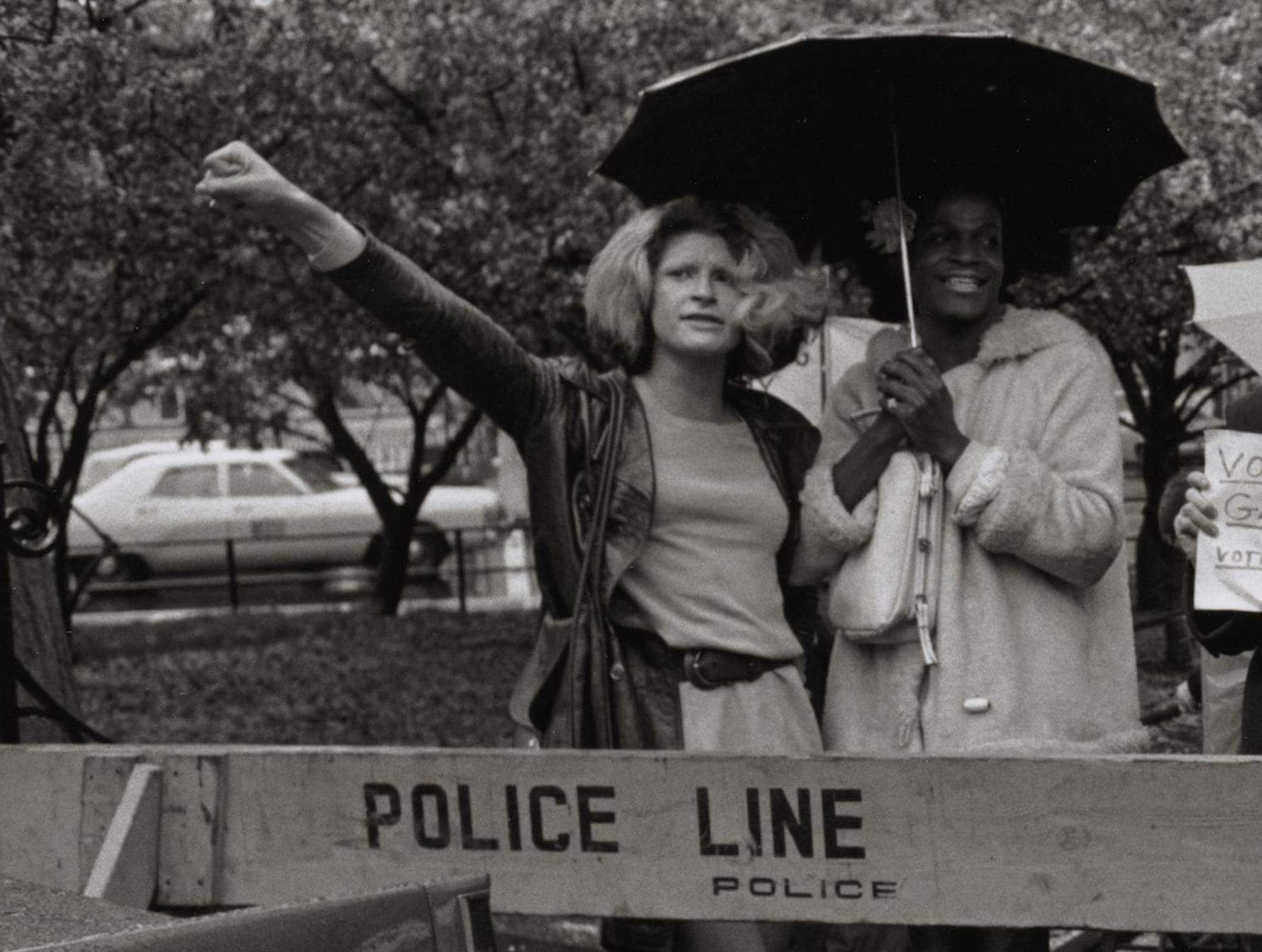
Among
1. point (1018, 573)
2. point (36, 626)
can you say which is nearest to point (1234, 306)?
point (1018, 573)

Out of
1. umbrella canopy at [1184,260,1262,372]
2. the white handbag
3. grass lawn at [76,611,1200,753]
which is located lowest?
grass lawn at [76,611,1200,753]

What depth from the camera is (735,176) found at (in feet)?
15.6

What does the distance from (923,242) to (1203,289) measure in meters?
0.63

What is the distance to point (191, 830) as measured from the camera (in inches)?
151

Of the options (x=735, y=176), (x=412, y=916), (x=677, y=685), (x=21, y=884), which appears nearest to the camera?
(x=412, y=916)

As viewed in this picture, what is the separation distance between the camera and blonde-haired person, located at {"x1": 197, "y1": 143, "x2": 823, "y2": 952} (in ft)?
14.0

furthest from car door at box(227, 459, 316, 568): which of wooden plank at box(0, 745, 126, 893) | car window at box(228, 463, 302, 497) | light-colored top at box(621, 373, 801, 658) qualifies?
wooden plank at box(0, 745, 126, 893)

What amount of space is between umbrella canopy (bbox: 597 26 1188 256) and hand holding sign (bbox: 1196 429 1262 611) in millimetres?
934

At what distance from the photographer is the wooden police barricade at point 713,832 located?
11.5 ft

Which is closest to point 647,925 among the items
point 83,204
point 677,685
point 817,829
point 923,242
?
point 677,685

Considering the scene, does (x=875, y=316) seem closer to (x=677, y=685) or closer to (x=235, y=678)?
(x=677, y=685)

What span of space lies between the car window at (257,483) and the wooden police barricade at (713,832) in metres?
22.4

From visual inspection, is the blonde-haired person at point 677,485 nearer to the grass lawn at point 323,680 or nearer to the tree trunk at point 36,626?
the tree trunk at point 36,626

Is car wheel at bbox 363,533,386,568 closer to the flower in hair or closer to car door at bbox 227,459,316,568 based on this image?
car door at bbox 227,459,316,568
